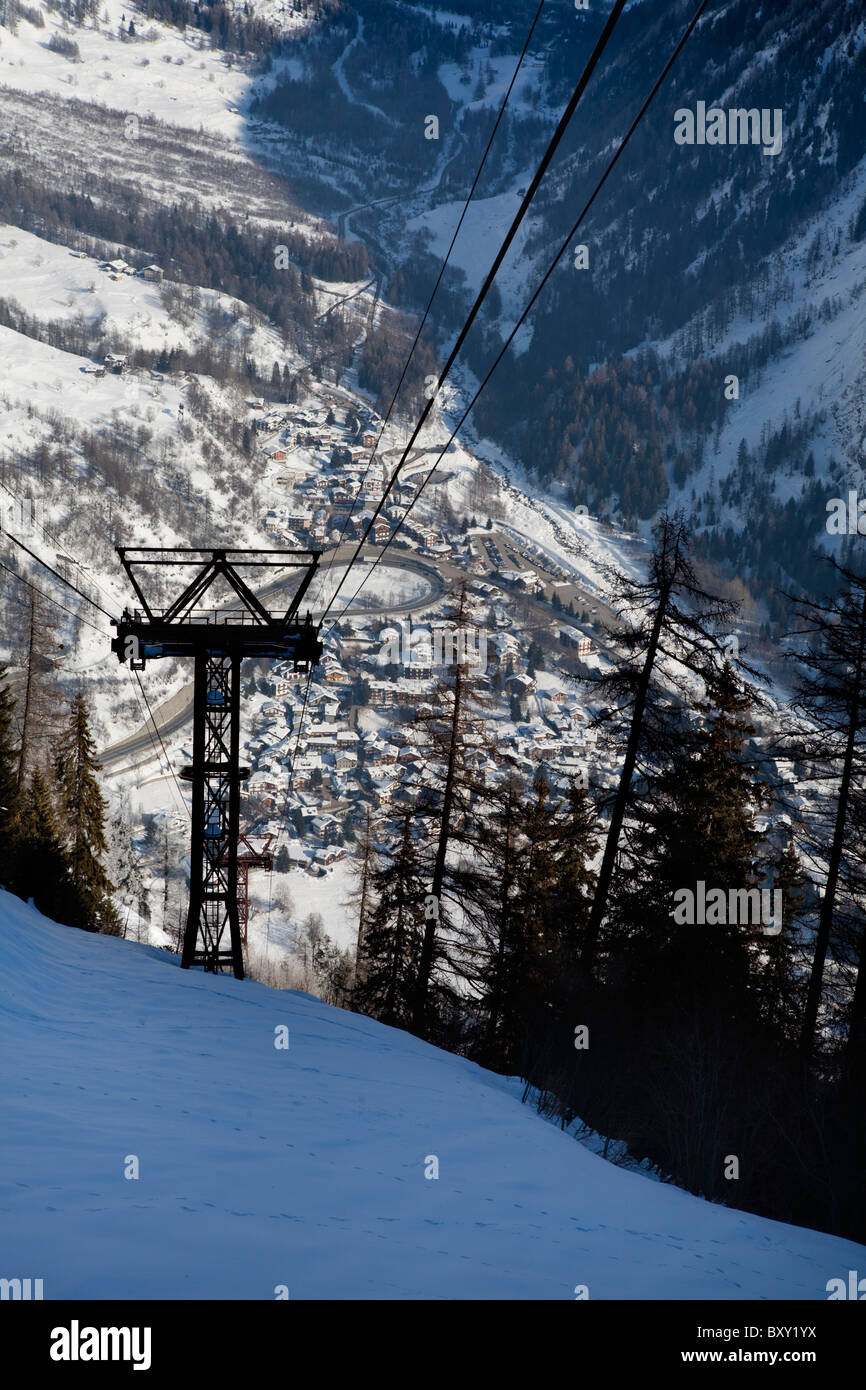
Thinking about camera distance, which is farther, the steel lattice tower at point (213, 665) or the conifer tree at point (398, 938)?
the conifer tree at point (398, 938)

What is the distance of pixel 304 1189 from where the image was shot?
5.44 metres

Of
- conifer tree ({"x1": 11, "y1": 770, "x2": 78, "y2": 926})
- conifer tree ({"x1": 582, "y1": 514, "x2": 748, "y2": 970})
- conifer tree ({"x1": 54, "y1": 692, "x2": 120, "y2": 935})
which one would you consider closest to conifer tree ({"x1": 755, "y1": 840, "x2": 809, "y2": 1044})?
conifer tree ({"x1": 582, "y1": 514, "x2": 748, "y2": 970})

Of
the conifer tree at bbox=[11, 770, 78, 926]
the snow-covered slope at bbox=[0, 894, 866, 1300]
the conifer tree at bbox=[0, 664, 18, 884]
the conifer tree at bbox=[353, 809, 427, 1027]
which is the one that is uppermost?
the conifer tree at bbox=[0, 664, 18, 884]

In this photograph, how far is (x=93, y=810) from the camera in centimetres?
2598

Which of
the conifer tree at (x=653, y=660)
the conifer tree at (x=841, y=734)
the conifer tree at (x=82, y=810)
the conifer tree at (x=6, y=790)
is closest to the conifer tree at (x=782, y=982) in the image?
the conifer tree at (x=841, y=734)

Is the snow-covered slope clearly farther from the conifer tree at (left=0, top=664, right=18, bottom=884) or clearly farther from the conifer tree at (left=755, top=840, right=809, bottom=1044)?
the conifer tree at (left=0, top=664, right=18, bottom=884)

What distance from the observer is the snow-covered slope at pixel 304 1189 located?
4266 mm

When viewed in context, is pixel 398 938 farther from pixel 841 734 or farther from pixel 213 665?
pixel 841 734

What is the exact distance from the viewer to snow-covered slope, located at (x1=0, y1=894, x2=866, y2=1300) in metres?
4.27

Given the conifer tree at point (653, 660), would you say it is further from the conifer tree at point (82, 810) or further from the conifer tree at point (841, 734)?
the conifer tree at point (82, 810)

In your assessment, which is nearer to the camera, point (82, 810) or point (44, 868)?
point (44, 868)

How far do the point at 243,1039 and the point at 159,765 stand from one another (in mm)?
80318

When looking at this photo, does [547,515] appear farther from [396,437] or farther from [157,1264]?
[157,1264]

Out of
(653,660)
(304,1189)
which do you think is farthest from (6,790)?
(304,1189)
